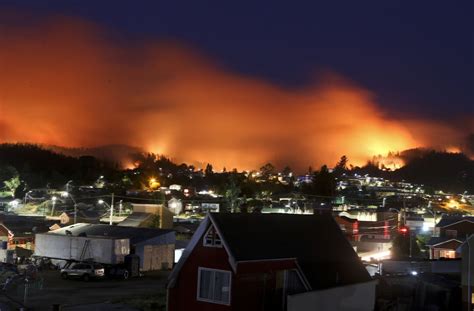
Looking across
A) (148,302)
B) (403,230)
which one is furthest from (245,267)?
(403,230)

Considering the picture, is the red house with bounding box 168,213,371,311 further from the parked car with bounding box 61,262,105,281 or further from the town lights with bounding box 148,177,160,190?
the town lights with bounding box 148,177,160,190

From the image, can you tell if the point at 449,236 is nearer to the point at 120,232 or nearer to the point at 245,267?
the point at 120,232

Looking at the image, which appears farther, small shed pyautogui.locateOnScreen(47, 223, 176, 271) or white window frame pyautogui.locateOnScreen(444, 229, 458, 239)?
white window frame pyautogui.locateOnScreen(444, 229, 458, 239)

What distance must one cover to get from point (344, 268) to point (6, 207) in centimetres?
9561

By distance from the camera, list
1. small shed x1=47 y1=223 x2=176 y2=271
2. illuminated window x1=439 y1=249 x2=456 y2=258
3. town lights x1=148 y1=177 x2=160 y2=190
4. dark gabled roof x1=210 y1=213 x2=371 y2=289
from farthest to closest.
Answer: town lights x1=148 y1=177 x2=160 y2=190 < illuminated window x1=439 y1=249 x2=456 y2=258 < small shed x1=47 y1=223 x2=176 y2=271 < dark gabled roof x1=210 y1=213 x2=371 y2=289

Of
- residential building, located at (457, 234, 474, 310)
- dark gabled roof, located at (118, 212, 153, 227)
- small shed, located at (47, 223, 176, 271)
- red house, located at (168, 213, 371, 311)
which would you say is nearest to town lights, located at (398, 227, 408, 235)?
residential building, located at (457, 234, 474, 310)

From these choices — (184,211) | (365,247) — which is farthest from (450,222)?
(184,211)

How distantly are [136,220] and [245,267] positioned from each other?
45124 millimetres

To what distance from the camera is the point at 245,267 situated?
19.5 meters

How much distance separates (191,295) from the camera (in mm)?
20734

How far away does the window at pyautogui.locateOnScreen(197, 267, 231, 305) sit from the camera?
19.8 meters

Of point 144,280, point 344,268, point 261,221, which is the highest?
point 261,221

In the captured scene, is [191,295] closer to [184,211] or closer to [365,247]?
[365,247]

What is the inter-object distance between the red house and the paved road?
861 centimetres
